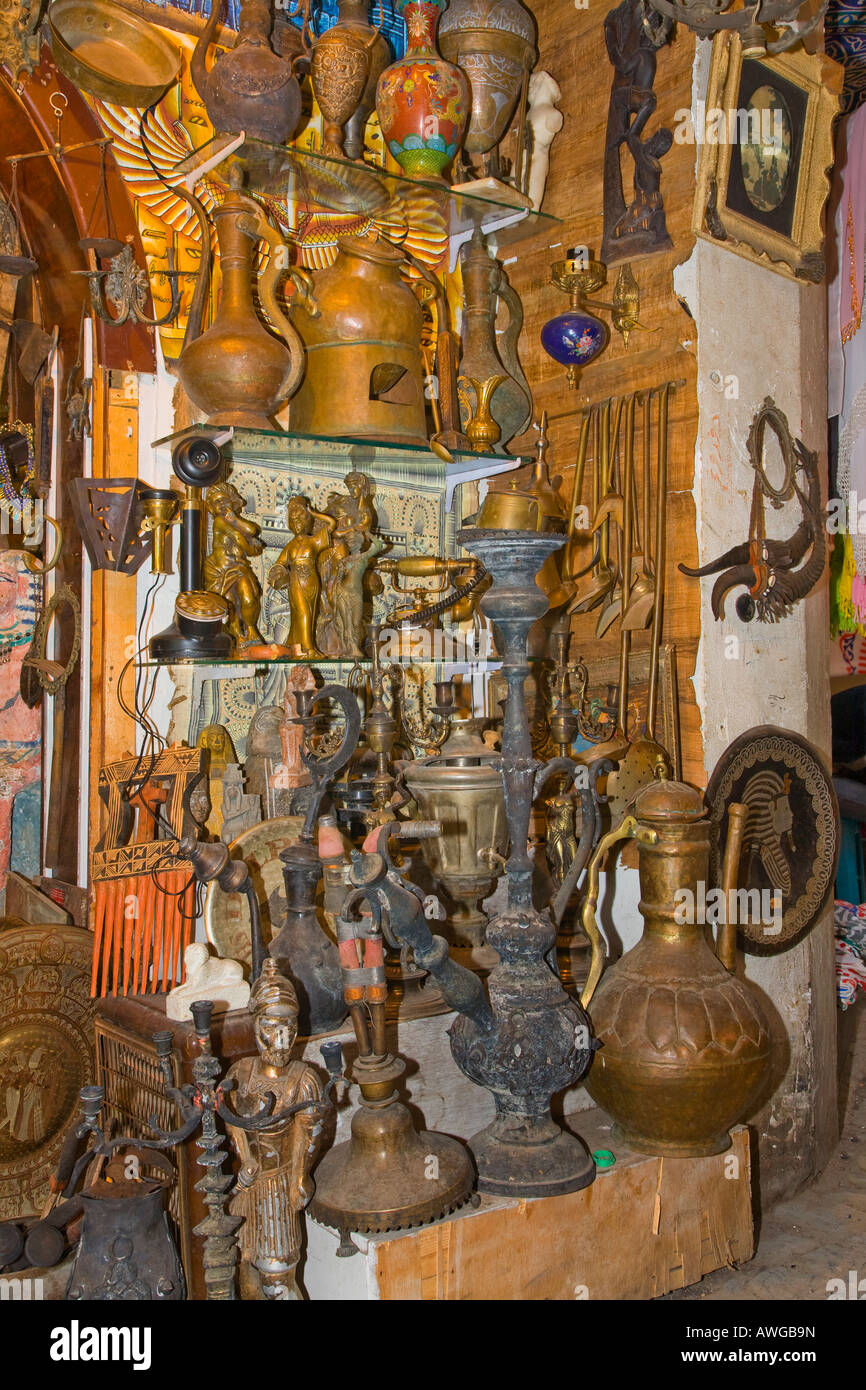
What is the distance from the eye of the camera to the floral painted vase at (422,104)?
263cm

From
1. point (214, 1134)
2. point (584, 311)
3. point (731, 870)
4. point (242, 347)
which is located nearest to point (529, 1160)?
point (214, 1134)

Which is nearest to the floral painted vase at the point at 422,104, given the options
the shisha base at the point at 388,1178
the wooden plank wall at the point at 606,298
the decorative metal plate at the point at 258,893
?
the wooden plank wall at the point at 606,298

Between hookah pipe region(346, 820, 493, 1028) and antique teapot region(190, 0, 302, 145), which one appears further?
antique teapot region(190, 0, 302, 145)

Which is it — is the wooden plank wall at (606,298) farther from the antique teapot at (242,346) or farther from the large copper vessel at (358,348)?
the antique teapot at (242,346)

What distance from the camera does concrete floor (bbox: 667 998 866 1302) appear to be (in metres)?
2.41

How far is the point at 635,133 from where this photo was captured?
2922mm

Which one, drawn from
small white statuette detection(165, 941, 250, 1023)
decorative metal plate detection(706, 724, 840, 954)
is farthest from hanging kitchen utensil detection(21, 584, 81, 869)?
decorative metal plate detection(706, 724, 840, 954)

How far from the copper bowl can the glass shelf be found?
9.3 inches

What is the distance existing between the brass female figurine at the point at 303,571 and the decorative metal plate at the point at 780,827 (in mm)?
1062

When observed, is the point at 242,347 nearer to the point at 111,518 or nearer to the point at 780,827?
the point at 111,518

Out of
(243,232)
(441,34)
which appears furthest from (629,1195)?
(441,34)

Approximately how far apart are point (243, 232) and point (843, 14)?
2537mm

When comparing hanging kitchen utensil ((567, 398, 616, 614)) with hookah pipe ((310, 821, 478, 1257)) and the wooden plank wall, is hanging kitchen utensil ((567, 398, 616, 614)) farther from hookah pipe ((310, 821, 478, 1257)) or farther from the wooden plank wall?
hookah pipe ((310, 821, 478, 1257))
